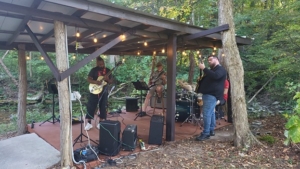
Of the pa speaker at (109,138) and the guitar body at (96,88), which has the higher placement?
the guitar body at (96,88)

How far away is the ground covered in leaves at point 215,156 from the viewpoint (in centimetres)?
308

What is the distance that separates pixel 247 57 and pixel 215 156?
5.96 meters

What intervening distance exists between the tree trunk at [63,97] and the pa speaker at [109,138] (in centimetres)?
56

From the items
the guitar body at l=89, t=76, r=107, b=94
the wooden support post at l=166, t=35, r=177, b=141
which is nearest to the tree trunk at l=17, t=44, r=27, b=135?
the guitar body at l=89, t=76, r=107, b=94

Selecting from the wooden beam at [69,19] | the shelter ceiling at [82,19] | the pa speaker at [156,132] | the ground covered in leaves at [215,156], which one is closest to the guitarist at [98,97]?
the shelter ceiling at [82,19]

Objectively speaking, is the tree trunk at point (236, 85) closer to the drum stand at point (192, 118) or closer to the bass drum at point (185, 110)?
the drum stand at point (192, 118)

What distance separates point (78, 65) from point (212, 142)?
9.33 ft

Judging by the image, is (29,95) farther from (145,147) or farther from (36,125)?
(145,147)

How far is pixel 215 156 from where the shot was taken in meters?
3.40

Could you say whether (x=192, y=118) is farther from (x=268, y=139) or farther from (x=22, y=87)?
(x=22, y=87)

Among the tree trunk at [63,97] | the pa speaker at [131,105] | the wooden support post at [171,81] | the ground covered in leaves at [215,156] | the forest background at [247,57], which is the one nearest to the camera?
the tree trunk at [63,97]

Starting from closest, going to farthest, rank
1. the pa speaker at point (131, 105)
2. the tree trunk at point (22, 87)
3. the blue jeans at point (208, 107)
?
the blue jeans at point (208, 107)
the tree trunk at point (22, 87)
the pa speaker at point (131, 105)

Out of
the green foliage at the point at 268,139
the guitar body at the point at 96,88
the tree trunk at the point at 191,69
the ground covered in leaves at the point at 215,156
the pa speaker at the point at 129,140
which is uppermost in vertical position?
the tree trunk at the point at 191,69

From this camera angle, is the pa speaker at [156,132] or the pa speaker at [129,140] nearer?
the pa speaker at [129,140]
